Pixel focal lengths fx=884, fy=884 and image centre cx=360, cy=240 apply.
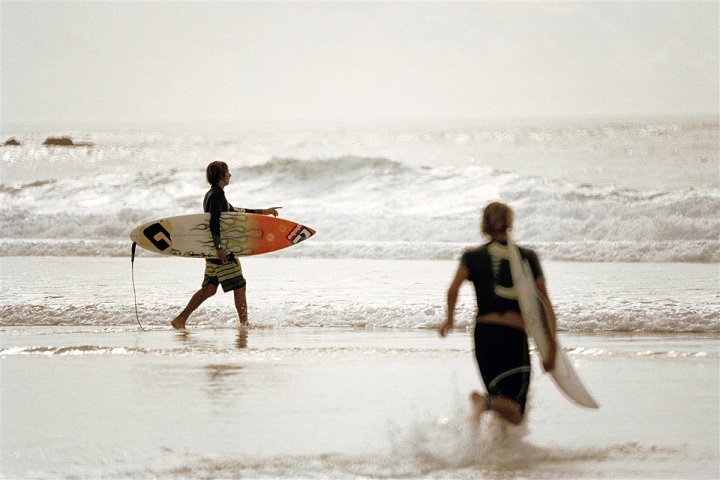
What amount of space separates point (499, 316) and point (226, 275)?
372 cm

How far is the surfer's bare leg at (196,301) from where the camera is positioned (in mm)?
7562

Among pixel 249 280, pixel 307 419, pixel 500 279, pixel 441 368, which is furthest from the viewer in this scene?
pixel 249 280

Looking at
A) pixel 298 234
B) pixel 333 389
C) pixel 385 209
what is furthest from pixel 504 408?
pixel 385 209

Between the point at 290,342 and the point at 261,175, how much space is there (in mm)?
18050

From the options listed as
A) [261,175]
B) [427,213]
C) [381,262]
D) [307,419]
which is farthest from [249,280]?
[261,175]

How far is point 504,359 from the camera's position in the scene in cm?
427

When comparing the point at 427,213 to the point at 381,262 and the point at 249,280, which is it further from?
the point at 249,280

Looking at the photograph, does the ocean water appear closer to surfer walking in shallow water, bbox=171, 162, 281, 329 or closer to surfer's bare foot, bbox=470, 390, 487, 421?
surfer walking in shallow water, bbox=171, 162, 281, 329

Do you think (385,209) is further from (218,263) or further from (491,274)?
(491,274)

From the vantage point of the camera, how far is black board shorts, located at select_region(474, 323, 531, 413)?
4.25 meters

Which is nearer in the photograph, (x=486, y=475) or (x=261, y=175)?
(x=486, y=475)

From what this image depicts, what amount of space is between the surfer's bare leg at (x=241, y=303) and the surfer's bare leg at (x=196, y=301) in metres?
0.20

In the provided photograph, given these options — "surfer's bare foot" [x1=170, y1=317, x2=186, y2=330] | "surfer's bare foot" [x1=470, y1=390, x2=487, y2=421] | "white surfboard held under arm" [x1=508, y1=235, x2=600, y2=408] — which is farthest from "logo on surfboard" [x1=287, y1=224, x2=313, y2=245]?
"white surfboard held under arm" [x1=508, y1=235, x2=600, y2=408]

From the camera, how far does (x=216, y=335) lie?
296 inches
